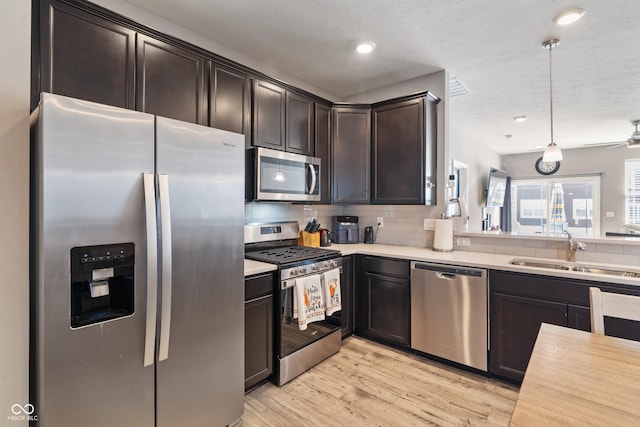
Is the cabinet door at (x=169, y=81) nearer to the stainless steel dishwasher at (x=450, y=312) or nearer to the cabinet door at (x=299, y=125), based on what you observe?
the cabinet door at (x=299, y=125)

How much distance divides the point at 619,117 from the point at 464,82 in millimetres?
3152

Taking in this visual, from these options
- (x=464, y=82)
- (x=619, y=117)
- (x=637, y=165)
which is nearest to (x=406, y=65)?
(x=464, y=82)

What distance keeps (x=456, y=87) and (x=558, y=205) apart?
562cm

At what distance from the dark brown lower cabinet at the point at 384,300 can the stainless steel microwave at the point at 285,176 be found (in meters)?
0.87

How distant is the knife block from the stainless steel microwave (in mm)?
403

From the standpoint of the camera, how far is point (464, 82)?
3.36 metres

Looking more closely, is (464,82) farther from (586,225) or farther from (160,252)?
(586,225)

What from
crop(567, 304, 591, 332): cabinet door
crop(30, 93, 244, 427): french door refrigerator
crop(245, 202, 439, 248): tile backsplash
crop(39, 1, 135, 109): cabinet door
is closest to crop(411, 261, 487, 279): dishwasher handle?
crop(567, 304, 591, 332): cabinet door

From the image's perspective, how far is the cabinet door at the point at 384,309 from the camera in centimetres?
275

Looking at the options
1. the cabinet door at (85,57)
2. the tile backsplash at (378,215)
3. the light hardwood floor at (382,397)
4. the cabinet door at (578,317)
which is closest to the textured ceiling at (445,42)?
the cabinet door at (85,57)

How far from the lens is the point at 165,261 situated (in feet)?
4.75

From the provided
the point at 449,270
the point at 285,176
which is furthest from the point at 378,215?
the point at 285,176

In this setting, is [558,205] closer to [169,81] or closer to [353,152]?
[353,152]

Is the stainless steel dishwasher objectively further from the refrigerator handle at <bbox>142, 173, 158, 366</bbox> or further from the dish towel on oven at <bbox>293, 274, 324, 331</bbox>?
the refrigerator handle at <bbox>142, 173, 158, 366</bbox>
